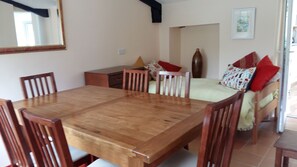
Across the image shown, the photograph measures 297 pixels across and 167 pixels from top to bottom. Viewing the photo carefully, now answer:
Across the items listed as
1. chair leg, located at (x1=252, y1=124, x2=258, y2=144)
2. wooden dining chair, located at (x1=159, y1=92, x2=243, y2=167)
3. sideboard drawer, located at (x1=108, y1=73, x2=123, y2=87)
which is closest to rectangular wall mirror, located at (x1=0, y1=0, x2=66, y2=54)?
sideboard drawer, located at (x1=108, y1=73, x2=123, y2=87)

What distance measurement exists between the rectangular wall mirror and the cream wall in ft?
7.47

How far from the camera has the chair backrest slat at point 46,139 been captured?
42.2 inches

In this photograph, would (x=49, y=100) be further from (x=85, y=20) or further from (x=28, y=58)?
(x=85, y=20)

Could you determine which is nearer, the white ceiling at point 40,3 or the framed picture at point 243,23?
the white ceiling at point 40,3

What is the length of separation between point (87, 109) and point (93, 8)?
2252mm

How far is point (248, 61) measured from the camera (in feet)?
12.2

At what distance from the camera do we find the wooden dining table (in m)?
1.24

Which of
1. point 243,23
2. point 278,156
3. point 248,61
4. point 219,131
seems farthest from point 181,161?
point 243,23

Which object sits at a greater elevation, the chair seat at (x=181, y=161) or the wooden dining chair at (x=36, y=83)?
→ the wooden dining chair at (x=36, y=83)

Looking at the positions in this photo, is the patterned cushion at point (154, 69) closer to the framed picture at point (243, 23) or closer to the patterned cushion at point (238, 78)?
the patterned cushion at point (238, 78)

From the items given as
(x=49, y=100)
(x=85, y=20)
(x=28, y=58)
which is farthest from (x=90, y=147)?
(x=85, y=20)

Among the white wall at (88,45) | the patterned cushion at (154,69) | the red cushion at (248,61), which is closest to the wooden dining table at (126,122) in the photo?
the white wall at (88,45)

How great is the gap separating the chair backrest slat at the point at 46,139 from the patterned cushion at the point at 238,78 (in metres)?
2.42

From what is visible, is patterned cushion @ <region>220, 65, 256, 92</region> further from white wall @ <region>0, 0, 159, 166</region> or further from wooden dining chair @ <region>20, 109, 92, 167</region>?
wooden dining chair @ <region>20, 109, 92, 167</region>
